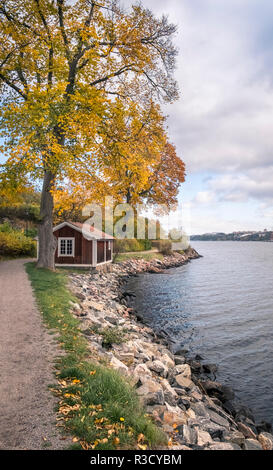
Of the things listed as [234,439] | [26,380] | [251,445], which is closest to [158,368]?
[234,439]

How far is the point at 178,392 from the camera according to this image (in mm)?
6668

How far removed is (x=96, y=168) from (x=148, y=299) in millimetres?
9021

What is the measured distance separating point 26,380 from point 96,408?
1.53 meters

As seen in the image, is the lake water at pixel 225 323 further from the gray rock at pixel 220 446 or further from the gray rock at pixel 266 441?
the gray rock at pixel 220 446

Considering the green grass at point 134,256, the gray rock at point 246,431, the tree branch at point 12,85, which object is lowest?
the gray rock at point 246,431

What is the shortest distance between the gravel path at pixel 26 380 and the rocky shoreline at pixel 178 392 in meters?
1.20

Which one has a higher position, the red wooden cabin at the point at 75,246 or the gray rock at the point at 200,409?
the red wooden cabin at the point at 75,246

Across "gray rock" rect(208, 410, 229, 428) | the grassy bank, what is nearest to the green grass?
"gray rock" rect(208, 410, 229, 428)

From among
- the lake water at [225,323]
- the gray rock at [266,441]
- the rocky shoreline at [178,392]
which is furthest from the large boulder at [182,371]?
the gray rock at [266,441]

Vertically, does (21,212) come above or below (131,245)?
above

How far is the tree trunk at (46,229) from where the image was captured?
53.6ft

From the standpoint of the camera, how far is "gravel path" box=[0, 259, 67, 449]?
3439mm

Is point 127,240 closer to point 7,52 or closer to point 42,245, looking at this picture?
point 42,245

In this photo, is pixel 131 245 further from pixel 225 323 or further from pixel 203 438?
pixel 203 438
